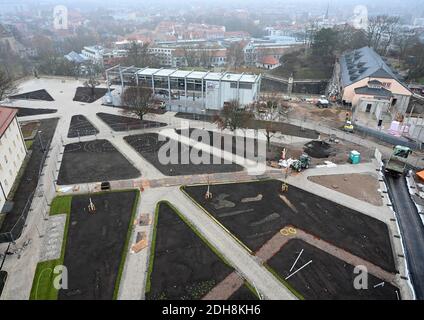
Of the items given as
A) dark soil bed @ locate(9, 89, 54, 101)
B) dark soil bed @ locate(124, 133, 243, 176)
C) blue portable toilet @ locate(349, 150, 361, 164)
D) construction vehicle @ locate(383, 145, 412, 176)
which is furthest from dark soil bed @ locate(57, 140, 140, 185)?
construction vehicle @ locate(383, 145, 412, 176)

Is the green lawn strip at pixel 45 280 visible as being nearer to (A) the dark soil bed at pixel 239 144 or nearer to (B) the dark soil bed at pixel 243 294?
(B) the dark soil bed at pixel 243 294

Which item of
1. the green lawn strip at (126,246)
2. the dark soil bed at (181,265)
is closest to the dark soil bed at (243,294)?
the dark soil bed at (181,265)

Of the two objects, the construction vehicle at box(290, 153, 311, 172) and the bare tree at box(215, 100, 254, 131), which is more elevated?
the bare tree at box(215, 100, 254, 131)

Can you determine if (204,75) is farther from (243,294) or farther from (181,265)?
(243,294)

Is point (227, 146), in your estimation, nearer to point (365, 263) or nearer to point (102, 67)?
point (365, 263)

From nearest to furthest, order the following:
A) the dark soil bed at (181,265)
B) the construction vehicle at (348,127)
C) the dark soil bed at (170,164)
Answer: the dark soil bed at (181,265) → the dark soil bed at (170,164) → the construction vehicle at (348,127)

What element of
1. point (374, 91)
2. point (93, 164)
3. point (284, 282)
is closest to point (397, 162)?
point (374, 91)

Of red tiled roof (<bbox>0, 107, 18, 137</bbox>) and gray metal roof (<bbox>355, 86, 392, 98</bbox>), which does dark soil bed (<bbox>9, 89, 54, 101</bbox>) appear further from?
gray metal roof (<bbox>355, 86, 392, 98</bbox>)
